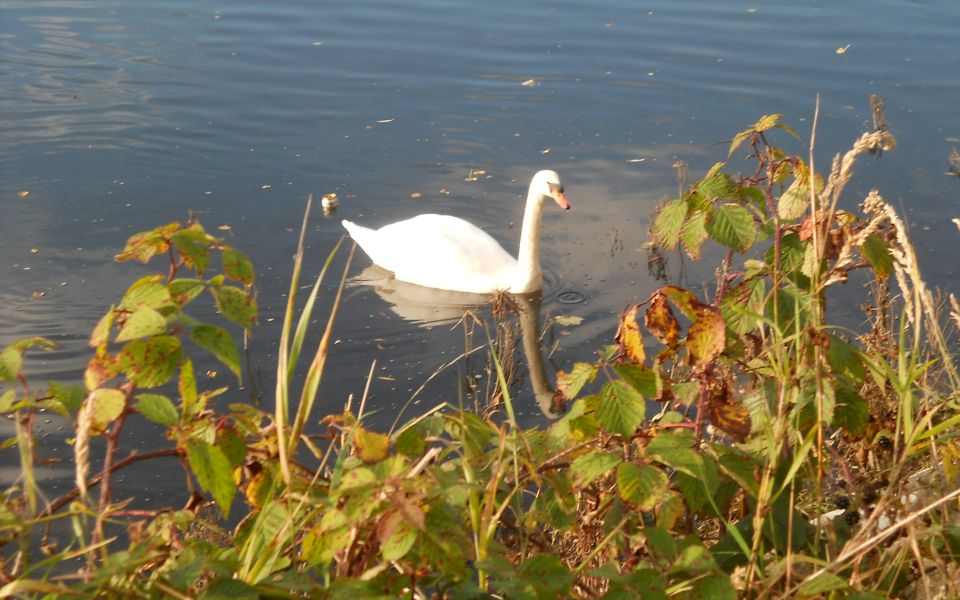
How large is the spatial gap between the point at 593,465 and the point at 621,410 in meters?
0.14

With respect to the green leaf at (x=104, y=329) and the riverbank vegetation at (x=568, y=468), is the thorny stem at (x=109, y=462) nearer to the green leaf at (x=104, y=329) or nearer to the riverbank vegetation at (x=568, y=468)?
the riverbank vegetation at (x=568, y=468)

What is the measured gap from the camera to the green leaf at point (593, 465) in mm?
2564

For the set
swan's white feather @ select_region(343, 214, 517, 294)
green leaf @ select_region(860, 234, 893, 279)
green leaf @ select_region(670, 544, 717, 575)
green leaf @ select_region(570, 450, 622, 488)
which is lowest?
swan's white feather @ select_region(343, 214, 517, 294)

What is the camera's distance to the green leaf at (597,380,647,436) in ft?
8.53

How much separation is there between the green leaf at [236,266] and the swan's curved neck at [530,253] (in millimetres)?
4890

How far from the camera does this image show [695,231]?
3.14 m

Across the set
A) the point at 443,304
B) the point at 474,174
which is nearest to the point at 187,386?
the point at 443,304

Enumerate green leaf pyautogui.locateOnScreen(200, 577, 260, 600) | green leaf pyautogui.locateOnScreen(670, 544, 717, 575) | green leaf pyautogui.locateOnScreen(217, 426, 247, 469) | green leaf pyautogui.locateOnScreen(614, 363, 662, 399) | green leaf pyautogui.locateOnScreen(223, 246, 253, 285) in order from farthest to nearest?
green leaf pyautogui.locateOnScreen(614, 363, 662, 399), green leaf pyautogui.locateOnScreen(223, 246, 253, 285), green leaf pyautogui.locateOnScreen(217, 426, 247, 469), green leaf pyautogui.locateOnScreen(670, 544, 717, 575), green leaf pyautogui.locateOnScreen(200, 577, 260, 600)

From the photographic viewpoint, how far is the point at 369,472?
2.13 m

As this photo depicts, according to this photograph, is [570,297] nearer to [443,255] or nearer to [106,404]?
[443,255]

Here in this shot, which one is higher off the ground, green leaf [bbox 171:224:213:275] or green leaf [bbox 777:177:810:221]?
green leaf [bbox 171:224:213:275]

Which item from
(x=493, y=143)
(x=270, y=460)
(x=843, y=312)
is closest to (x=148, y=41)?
(x=493, y=143)

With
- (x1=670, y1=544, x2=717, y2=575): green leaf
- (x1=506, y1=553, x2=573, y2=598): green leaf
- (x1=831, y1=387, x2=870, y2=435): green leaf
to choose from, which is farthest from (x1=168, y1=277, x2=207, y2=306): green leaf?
(x1=831, y1=387, x2=870, y2=435): green leaf

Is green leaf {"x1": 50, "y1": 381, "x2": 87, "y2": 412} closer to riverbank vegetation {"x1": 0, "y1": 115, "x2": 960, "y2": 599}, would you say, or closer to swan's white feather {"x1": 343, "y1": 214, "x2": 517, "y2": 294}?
riverbank vegetation {"x1": 0, "y1": 115, "x2": 960, "y2": 599}
